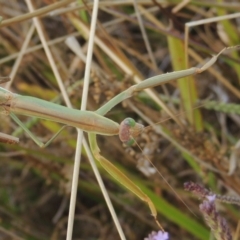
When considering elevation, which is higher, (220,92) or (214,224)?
(220,92)

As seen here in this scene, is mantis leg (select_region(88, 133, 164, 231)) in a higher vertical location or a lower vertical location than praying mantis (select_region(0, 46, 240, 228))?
lower

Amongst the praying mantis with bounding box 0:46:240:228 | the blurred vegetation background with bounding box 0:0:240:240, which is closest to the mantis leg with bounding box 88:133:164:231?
the praying mantis with bounding box 0:46:240:228

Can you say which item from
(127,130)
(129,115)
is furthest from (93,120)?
(129,115)

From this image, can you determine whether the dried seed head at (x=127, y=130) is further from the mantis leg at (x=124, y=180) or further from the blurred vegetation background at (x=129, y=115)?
the blurred vegetation background at (x=129, y=115)

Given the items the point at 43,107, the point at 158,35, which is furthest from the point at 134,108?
the point at 158,35

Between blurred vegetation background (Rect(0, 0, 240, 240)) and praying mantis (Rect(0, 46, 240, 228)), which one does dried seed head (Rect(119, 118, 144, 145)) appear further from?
blurred vegetation background (Rect(0, 0, 240, 240))

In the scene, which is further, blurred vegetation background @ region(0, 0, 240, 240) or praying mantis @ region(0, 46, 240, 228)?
blurred vegetation background @ region(0, 0, 240, 240)

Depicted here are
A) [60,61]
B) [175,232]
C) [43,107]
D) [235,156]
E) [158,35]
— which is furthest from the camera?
[158,35]

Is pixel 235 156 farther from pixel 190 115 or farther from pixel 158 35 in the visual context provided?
pixel 158 35

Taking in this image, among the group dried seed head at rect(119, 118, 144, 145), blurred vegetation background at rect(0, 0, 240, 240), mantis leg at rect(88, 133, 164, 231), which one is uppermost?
blurred vegetation background at rect(0, 0, 240, 240)
